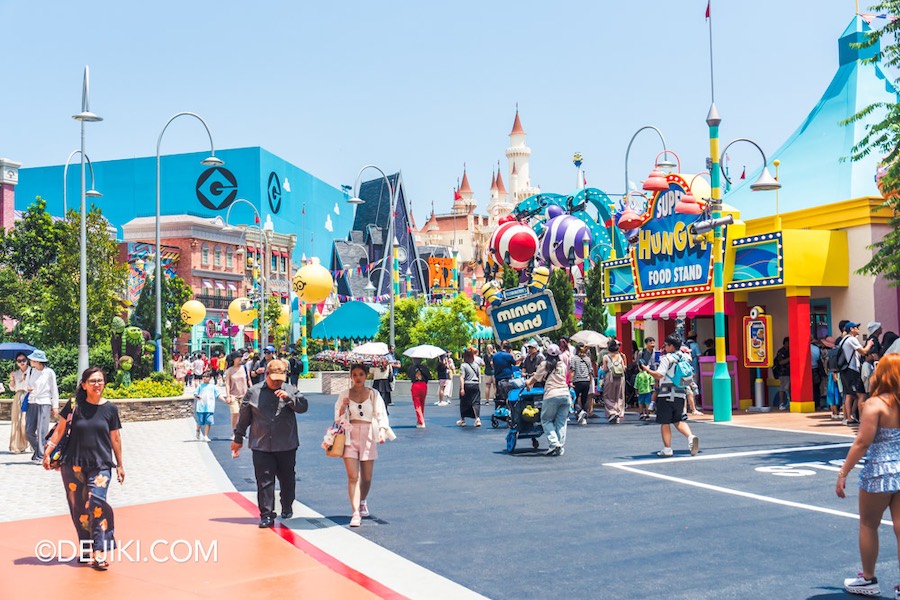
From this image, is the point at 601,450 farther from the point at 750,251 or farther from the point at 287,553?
the point at 750,251

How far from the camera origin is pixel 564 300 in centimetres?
3978

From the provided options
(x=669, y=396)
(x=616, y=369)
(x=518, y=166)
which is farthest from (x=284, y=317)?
(x=518, y=166)

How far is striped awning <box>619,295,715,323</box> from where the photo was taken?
2405 cm

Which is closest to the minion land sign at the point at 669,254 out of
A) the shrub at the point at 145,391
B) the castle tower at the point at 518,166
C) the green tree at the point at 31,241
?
the shrub at the point at 145,391

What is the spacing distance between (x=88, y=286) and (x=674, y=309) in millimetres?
16388

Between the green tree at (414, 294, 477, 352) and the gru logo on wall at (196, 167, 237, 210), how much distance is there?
155 ft

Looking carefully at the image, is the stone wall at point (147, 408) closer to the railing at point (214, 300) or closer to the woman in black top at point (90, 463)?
the woman in black top at point (90, 463)

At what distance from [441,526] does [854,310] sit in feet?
54.3

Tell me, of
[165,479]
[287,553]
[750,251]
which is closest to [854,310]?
[750,251]

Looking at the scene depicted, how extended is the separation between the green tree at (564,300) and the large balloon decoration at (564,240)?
40.1ft

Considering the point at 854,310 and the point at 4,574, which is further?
the point at 854,310

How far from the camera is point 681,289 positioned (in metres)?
25.2

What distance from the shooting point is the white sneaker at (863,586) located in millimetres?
6523

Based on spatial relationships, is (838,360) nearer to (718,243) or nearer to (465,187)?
(718,243)
